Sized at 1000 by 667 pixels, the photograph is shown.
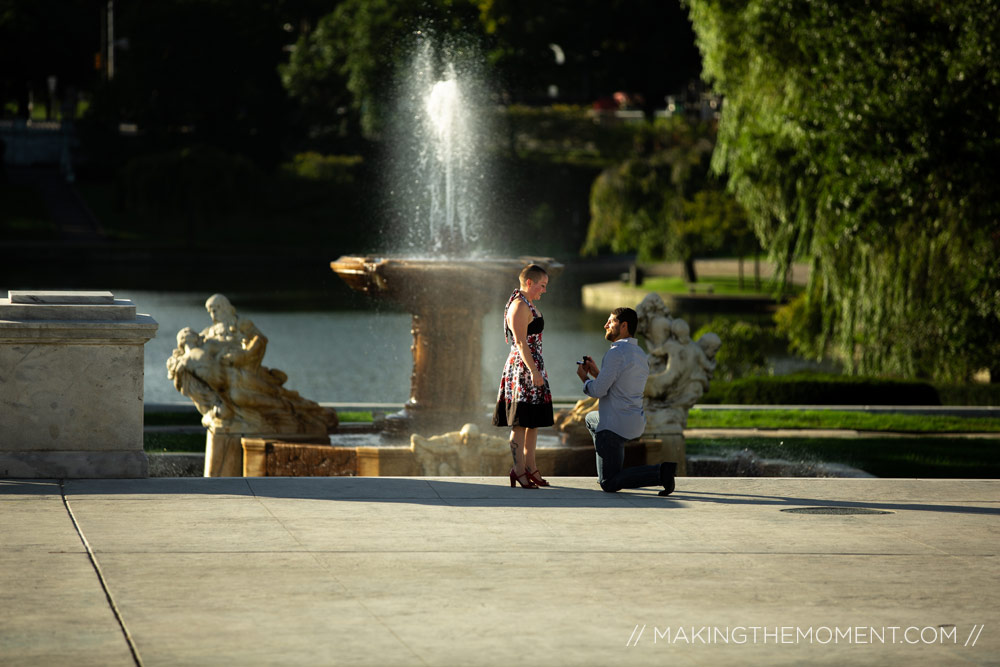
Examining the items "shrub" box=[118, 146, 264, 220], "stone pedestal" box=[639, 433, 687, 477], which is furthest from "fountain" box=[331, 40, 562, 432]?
"shrub" box=[118, 146, 264, 220]

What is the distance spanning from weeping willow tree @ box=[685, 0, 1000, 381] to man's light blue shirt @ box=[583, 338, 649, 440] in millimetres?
13644

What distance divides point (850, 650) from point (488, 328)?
3765cm

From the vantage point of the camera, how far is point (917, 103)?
72.7 feet

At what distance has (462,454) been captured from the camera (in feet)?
40.9

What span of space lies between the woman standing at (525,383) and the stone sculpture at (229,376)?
398cm

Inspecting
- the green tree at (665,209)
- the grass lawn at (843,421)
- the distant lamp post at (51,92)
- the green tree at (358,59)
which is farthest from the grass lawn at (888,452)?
the distant lamp post at (51,92)

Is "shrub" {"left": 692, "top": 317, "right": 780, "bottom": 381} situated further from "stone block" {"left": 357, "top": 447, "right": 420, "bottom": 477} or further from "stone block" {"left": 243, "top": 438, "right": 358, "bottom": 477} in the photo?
"stone block" {"left": 357, "top": 447, "right": 420, "bottom": 477}

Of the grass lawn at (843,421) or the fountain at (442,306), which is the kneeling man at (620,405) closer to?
the fountain at (442,306)

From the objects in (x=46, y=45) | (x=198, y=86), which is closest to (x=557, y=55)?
(x=198, y=86)

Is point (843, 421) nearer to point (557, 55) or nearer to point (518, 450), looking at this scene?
point (518, 450)

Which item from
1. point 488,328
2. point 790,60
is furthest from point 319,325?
point 790,60

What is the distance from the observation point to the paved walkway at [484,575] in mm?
6016

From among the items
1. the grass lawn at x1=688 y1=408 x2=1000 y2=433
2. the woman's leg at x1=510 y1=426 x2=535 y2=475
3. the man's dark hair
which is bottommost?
the grass lawn at x1=688 y1=408 x2=1000 y2=433

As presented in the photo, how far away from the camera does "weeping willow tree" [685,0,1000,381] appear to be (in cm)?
2223
